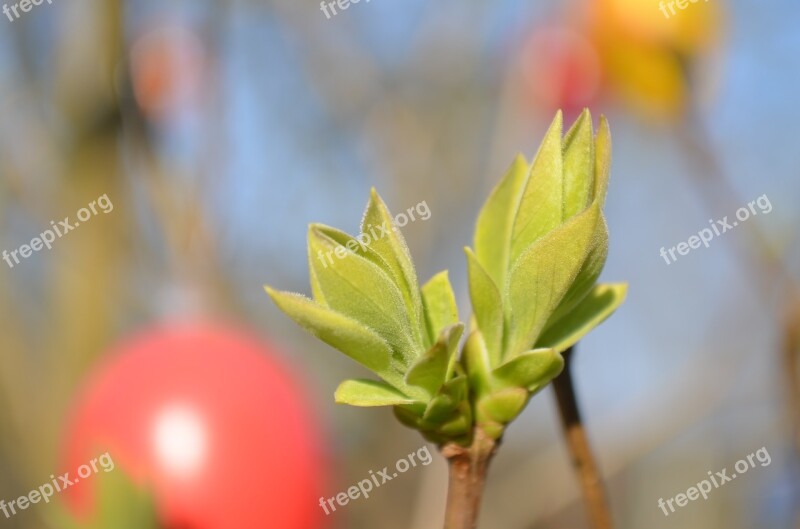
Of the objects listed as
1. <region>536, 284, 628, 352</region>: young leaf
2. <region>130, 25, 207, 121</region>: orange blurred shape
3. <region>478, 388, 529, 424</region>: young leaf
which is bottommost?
<region>478, 388, 529, 424</region>: young leaf

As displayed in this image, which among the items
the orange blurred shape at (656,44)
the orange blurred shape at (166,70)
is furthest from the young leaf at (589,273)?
the orange blurred shape at (166,70)

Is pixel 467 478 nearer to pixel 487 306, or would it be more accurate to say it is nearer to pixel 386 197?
pixel 487 306

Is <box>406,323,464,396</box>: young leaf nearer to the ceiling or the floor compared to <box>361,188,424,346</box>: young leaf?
nearer to the floor

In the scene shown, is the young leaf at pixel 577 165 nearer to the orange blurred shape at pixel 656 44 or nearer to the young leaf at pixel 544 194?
the young leaf at pixel 544 194

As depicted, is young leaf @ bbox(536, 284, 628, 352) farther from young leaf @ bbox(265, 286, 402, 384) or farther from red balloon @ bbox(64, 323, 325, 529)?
red balloon @ bbox(64, 323, 325, 529)

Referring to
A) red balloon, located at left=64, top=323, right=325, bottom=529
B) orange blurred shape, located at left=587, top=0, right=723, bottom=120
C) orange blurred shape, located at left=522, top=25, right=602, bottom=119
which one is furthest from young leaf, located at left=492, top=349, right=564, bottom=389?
orange blurred shape, located at left=522, top=25, right=602, bottom=119
